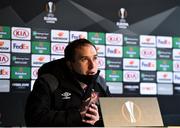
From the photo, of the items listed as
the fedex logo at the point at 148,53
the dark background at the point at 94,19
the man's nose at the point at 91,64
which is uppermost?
the dark background at the point at 94,19

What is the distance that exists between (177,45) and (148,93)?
1.79 feet

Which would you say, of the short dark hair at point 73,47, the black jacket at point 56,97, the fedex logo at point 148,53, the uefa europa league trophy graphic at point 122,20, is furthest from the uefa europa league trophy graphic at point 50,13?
the short dark hair at point 73,47

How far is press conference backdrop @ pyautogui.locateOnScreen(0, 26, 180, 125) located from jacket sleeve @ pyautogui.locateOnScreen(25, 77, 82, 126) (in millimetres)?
1371

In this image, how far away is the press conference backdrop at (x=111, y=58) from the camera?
2.75 meters

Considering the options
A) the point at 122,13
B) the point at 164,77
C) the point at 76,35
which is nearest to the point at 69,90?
the point at 76,35

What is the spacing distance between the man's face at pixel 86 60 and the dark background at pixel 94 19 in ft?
4.87

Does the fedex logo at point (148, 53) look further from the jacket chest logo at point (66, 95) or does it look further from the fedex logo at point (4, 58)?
the jacket chest logo at point (66, 95)

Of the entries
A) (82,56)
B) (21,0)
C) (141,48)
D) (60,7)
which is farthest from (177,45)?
(82,56)

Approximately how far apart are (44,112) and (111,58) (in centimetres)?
173

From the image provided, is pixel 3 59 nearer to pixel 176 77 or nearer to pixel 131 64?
pixel 131 64

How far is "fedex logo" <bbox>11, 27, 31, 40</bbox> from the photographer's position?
276 cm

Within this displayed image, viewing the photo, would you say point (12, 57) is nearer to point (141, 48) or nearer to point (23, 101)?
point (23, 101)

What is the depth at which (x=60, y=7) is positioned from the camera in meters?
2.92

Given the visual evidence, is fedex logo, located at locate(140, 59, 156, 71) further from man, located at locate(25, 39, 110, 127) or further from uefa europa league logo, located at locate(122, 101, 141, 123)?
uefa europa league logo, located at locate(122, 101, 141, 123)
